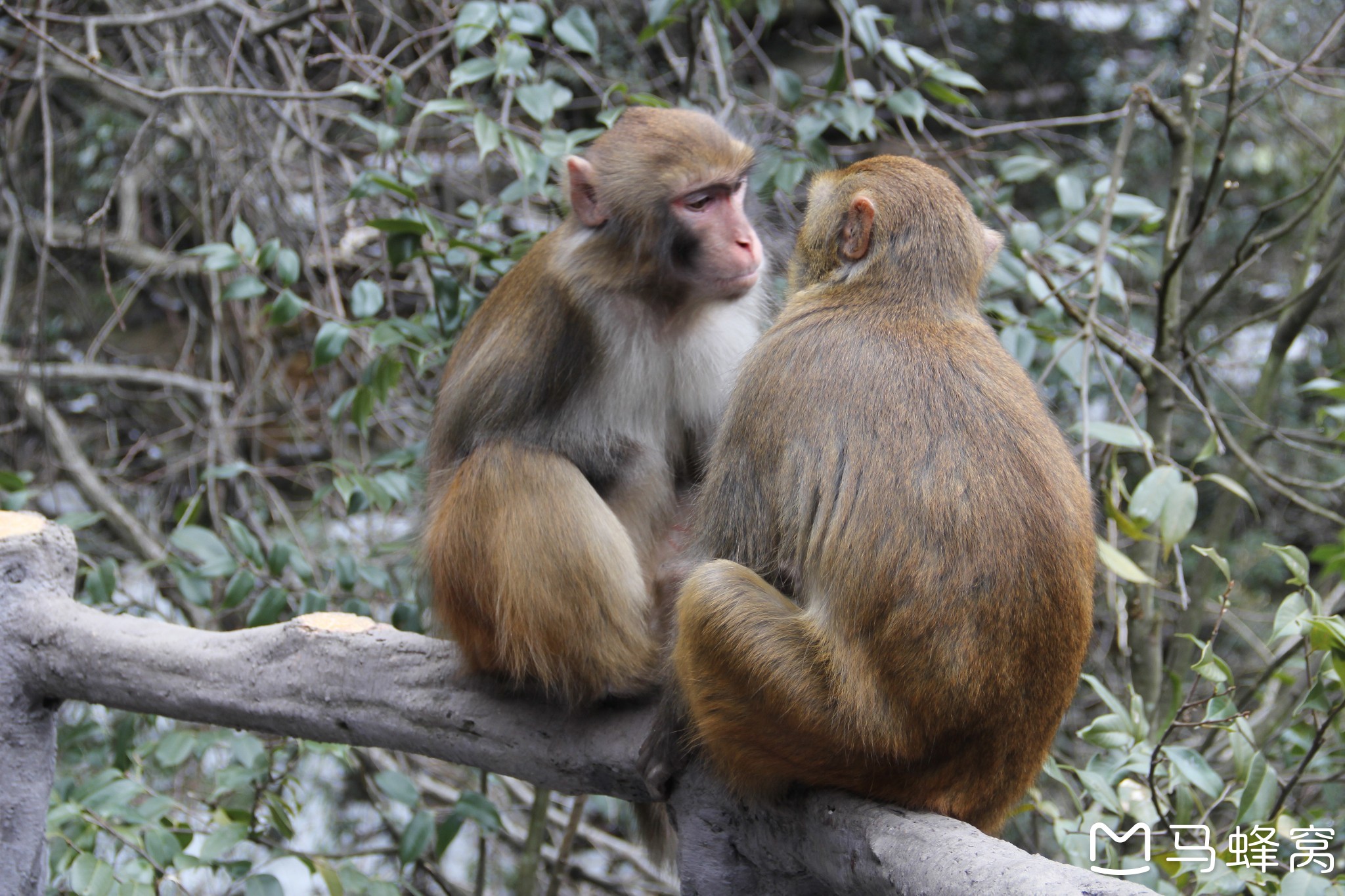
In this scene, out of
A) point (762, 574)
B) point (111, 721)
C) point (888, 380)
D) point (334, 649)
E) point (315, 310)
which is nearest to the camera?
point (888, 380)

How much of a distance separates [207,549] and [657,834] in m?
1.92

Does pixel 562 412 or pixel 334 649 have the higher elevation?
pixel 562 412

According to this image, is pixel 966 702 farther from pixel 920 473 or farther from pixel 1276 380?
pixel 1276 380

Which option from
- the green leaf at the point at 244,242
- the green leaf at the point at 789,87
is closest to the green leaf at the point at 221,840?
the green leaf at the point at 244,242

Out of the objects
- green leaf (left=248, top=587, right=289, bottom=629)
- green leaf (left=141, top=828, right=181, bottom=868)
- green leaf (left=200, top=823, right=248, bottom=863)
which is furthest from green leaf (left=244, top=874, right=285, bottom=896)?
green leaf (left=248, top=587, right=289, bottom=629)

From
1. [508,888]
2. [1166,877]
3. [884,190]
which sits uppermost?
[884,190]

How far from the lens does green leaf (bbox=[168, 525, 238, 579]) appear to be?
3828 mm

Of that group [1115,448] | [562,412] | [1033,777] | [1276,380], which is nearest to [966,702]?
[1033,777]

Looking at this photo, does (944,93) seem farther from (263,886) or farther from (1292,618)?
(263,886)

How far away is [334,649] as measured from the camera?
306 cm

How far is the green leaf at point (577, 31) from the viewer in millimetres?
3816

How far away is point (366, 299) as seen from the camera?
4039 mm

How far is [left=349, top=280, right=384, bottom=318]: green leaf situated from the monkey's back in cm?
204

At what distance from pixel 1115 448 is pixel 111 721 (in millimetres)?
4654
